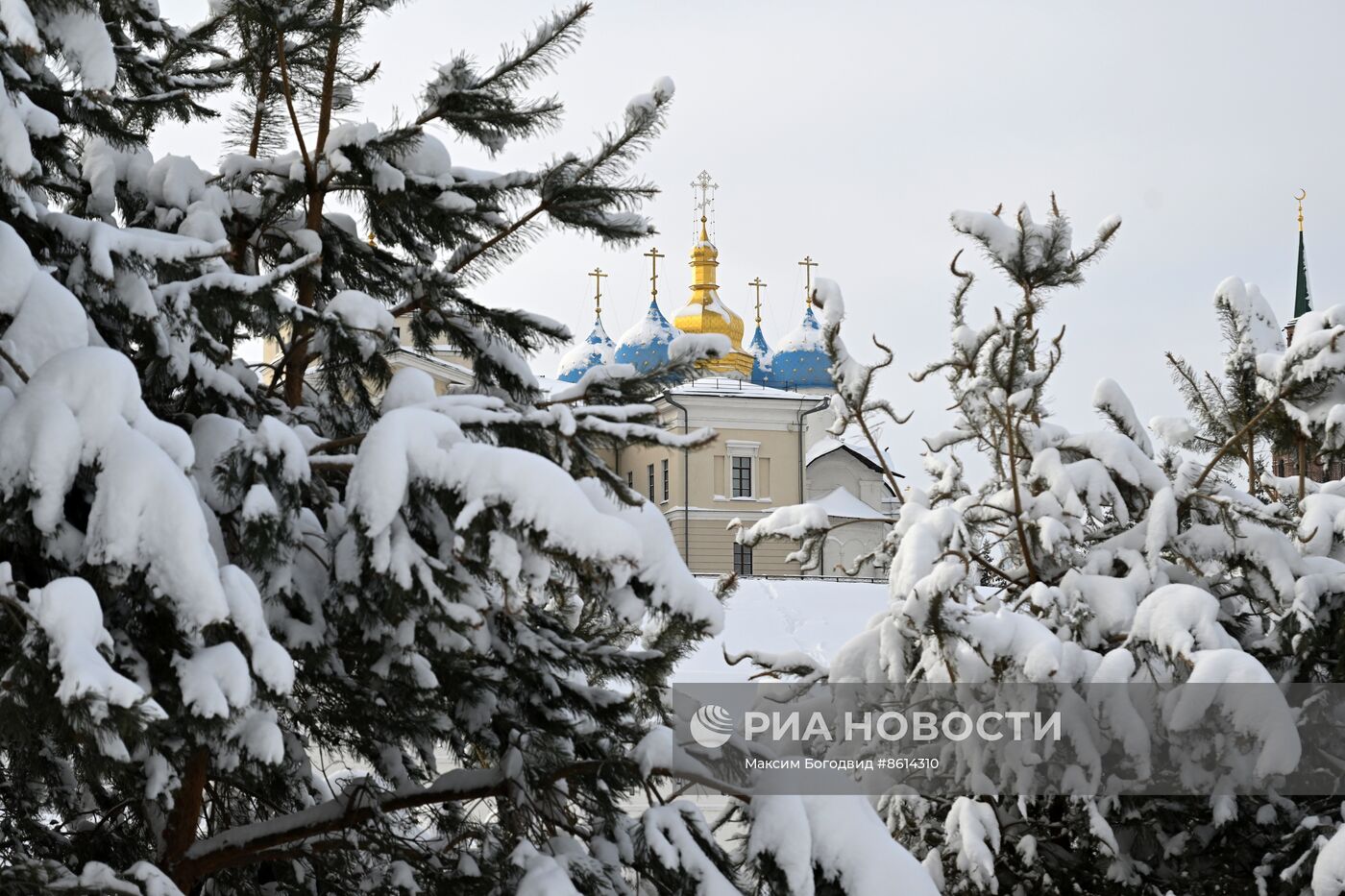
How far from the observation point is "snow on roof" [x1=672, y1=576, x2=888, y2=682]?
1105 inches

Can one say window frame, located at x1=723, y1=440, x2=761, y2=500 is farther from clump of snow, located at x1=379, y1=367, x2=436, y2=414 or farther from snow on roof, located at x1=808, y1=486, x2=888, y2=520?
clump of snow, located at x1=379, y1=367, x2=436, y2=414

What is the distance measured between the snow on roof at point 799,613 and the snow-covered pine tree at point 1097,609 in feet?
65.6

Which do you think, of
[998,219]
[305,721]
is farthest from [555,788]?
[998,219]

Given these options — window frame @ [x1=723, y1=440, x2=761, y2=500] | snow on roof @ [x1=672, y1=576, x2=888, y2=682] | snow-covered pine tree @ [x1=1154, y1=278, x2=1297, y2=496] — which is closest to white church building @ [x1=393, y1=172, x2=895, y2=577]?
window frame @ [x1=723, y1=440, x2=761, y2=500]

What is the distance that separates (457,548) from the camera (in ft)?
10.1

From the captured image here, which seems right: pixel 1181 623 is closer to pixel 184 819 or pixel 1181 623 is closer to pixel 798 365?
pixel 184 819

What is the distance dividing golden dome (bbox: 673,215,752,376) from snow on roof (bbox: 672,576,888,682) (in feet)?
40.7

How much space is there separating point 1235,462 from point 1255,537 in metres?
2.10

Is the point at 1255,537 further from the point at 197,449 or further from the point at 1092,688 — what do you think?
the point at 197,449

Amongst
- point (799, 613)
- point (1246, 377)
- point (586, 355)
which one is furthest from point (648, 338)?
point (1246, 377)

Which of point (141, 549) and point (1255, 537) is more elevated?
point (141, 549)

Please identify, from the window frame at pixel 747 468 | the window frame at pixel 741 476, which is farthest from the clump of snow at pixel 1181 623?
the window frame at pixel 741 476

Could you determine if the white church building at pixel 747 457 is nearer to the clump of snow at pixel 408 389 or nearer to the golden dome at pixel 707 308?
the golden dome at pixel 707 308

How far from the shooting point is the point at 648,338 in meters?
42.9
